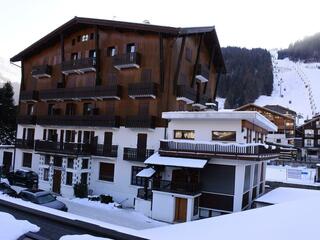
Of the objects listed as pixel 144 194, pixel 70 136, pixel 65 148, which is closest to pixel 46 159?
pixel 70 136

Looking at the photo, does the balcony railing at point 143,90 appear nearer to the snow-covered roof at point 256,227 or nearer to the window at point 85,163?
the window at point 85,163

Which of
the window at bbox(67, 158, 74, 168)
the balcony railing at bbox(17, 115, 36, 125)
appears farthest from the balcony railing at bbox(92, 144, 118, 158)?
the balcony railing at bbox(17, 115, 36, 125)

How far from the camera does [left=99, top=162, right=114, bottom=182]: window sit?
34.1 meters

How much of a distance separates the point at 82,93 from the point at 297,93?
153483mm

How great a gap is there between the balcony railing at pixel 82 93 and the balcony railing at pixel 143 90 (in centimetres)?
185

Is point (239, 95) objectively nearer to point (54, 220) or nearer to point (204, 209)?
point (204, 209)

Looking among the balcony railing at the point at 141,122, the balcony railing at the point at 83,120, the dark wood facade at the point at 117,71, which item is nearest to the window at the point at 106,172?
the balcony railing at the point at 83,120

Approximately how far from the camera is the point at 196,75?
118 feet

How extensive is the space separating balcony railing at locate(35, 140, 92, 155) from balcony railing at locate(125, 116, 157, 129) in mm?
5425

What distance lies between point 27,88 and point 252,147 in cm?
3027

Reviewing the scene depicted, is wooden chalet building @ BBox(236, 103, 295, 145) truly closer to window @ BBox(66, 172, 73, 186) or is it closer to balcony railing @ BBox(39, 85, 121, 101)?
balcony railing @ BBox(39, 85, 121, 101)

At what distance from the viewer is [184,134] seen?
3061 centimetres

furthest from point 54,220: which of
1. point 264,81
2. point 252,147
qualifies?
point 264,81

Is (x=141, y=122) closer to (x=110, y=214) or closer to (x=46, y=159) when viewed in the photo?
(x=110, y=214)
